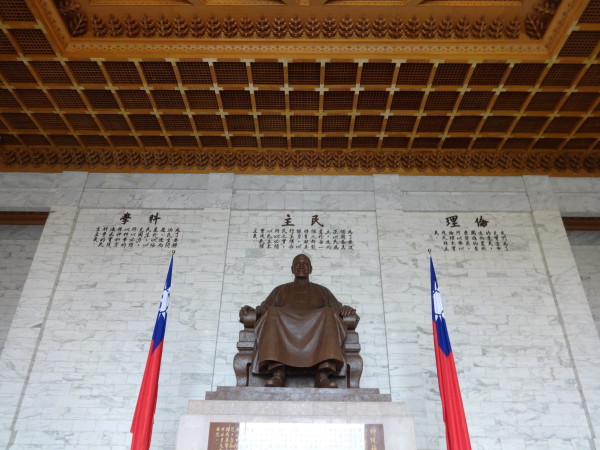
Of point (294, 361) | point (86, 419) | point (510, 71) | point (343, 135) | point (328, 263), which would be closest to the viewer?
point (294, 361)

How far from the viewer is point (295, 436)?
4.13 meters

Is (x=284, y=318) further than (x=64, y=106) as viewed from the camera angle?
No

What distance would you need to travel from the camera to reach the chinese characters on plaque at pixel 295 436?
4.09 meters

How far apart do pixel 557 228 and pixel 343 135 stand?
329 centimetres

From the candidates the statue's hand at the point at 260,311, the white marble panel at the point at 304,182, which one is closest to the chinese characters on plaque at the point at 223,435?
the statue's hand at the point at 260,311

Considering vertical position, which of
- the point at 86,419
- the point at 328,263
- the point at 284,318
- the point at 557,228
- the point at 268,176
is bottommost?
the point at 86,419

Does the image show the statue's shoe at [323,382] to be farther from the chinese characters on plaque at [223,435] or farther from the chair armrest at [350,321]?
the chinese characters on plaque at [223,435]

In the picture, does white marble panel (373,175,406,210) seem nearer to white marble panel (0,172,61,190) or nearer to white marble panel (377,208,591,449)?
white marble panel (377,208,591,449)

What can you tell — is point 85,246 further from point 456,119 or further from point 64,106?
point 456,119

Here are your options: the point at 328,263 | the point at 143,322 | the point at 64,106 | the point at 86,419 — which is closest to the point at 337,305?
the point at 328,263

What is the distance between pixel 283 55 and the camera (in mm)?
6582

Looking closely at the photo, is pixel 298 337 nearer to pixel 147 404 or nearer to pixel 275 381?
pixel 275 381

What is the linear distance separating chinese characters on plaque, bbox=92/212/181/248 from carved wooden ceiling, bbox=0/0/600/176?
0.97 meters

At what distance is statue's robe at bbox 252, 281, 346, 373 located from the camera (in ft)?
16.2
